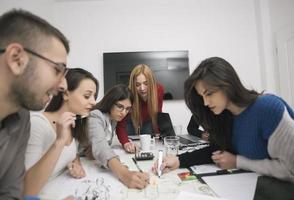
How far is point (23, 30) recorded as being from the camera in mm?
688

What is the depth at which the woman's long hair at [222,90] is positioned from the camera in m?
1.04

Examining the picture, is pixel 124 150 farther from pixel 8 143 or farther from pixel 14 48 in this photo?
pixel 14 48

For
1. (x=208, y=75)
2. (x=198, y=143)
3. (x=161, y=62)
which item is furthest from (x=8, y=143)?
(x=161, y=62)

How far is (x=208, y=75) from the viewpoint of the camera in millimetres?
1057

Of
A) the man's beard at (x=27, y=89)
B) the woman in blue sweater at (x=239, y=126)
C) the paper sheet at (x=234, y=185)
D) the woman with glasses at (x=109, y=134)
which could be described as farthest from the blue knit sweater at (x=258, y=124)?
the man's beard at (x=27, y=89)

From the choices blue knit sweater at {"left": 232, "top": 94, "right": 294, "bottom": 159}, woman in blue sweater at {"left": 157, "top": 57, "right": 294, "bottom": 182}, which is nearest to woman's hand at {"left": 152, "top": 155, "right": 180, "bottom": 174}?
woman in blue sweater at {"left": 157, "top": 57, "right": 294, "bottom": 182}

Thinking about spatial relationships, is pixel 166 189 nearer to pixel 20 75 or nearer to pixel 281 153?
pixel 281 153


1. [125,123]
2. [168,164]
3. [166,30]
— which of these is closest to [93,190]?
[168,164]

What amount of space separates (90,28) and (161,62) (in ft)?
3.72

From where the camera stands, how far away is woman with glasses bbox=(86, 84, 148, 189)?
93 cm

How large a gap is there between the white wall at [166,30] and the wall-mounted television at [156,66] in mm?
99

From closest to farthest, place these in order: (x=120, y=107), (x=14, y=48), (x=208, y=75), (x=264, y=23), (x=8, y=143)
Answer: (x=14, y=48) → (x=8, y=143) → (x=208, y=75) → (x=120, y=107) → (x=264, y=23)

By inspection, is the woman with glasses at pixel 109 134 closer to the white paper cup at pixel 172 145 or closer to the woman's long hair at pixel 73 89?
the woman's long hair at pixel 73 89

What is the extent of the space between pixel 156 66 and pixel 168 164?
7.65ft
